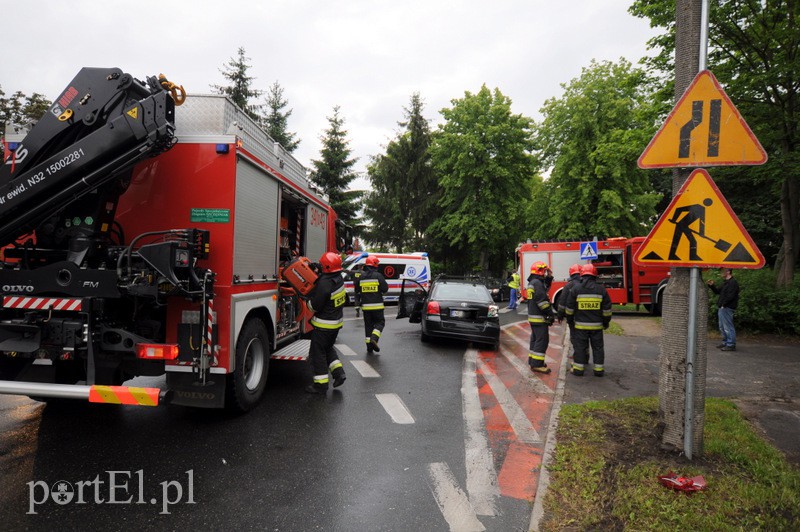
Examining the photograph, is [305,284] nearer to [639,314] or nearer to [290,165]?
[290,165]

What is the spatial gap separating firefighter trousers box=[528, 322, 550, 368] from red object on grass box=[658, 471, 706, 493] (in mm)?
3773

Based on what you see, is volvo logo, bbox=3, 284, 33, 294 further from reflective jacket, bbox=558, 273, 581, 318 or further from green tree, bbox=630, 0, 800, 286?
green tree, bbox=630, 0, 800, 286

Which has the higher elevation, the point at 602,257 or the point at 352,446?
the point at 602,257

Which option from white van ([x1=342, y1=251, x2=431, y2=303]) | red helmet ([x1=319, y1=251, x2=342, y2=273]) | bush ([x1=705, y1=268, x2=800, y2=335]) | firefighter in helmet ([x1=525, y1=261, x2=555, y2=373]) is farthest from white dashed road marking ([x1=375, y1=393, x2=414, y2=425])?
white van ([x1=342, y1=251, x2=431, y2=303])

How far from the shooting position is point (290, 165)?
6.73 m

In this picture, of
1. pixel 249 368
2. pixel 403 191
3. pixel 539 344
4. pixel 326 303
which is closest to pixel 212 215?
pixel 249 368

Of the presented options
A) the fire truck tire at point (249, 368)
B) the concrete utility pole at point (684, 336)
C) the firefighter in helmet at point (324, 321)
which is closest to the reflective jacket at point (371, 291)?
the firefighter in helmet at point (324, 321)

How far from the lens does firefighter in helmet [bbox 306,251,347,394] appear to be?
563 cm

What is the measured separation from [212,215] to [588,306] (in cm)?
549

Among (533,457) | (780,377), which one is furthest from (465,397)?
(780,377)

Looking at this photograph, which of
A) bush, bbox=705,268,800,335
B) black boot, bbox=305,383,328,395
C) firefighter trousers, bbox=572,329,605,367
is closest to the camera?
black boot, bbox=305,383,328,395

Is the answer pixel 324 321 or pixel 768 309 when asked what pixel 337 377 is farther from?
pixel 768 309

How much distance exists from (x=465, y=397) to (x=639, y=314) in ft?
45.7

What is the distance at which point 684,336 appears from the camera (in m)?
3.75
